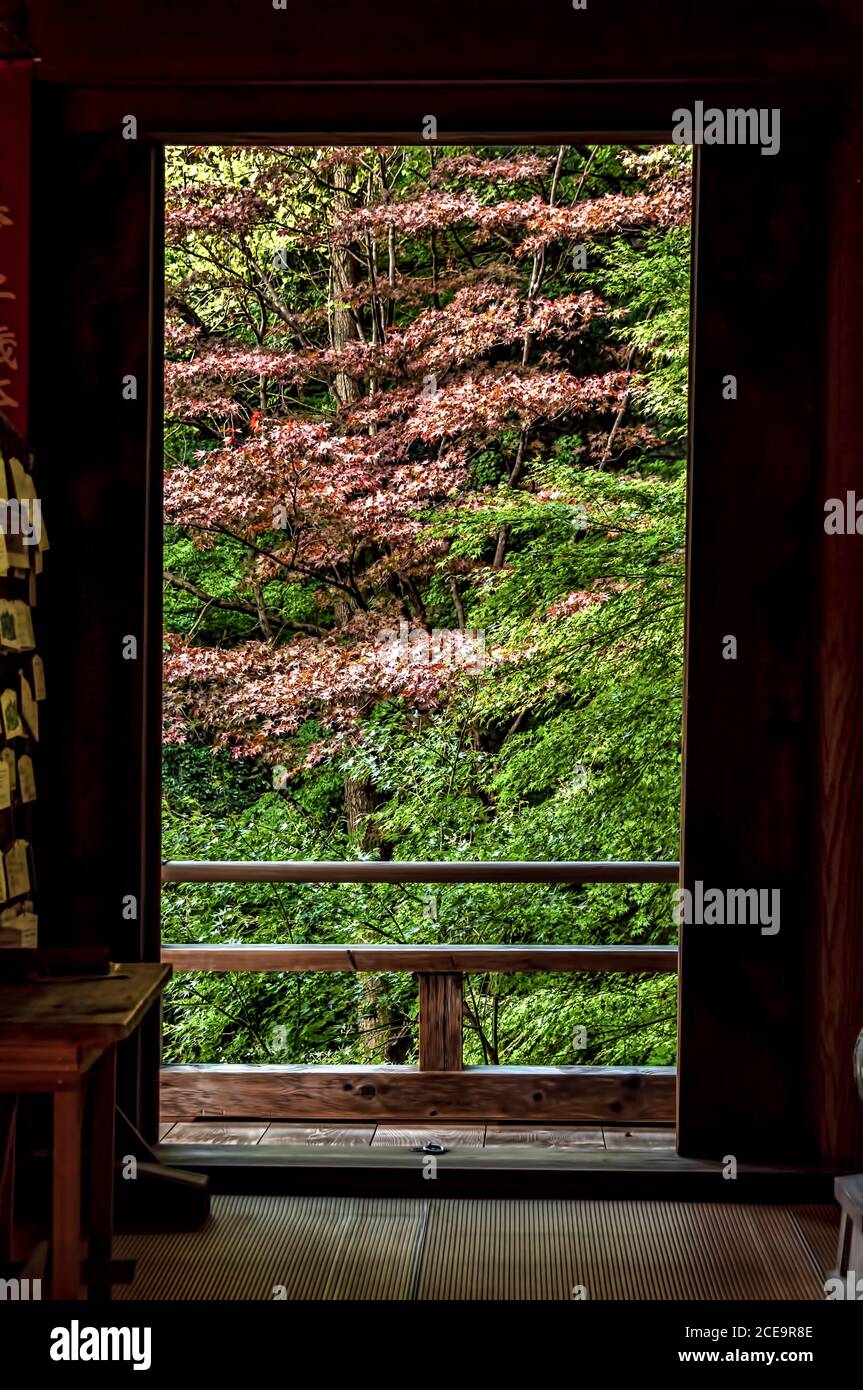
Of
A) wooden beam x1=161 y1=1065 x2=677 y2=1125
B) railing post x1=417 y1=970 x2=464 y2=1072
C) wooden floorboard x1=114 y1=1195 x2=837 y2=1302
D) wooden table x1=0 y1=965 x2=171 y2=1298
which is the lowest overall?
wooden beam x1=161 y1=1065 x2=677 y2=1125

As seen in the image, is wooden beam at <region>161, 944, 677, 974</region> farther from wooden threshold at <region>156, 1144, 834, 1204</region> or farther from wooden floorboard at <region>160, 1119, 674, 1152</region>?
wooden threshold at <region>156, 1144, 834, 1204</region>

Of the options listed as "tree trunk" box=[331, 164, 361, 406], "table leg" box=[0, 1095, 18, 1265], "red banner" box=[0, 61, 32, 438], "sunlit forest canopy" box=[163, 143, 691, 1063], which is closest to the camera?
"table leg" box=[0, 1095, 18, 1265]

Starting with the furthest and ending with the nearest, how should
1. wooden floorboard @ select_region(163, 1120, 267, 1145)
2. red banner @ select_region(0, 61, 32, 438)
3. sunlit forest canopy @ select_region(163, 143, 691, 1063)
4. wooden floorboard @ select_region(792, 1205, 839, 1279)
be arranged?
sunlit forest canopy @ select_region(163, 143, 691, 1063) < wooden floorboard @ select_region(163, 1120, 267, 1145) < red banner @ select_region(0, 61, 32, 438) < wooden floorboard @ select_region(792, 1205, 839, 1279)

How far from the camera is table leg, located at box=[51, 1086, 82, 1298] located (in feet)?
6.06

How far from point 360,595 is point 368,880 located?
269 cm

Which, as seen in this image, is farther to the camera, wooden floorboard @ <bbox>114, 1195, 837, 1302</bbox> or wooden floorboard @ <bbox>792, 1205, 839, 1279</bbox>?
wooden floorboard @ <bbox>792, 1205, 839, 1279</bbox>

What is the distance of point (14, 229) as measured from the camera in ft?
8.88

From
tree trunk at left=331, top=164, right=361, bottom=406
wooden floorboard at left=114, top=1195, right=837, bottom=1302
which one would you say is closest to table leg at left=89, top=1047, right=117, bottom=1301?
wooden floorboard at left=114, top=1195, right=837, bottom=1302

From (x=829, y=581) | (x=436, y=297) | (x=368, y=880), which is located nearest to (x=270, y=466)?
(x=436, y=297)

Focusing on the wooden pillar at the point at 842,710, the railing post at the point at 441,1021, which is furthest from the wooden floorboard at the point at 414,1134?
A: the wooden pillar at the point at 842,710

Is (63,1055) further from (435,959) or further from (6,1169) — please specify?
(435,959)

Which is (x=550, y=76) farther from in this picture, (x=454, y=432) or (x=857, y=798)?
(x=454, y=432)

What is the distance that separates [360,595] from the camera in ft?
21.1

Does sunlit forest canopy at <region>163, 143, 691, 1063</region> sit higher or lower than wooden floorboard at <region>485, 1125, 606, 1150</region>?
higher
